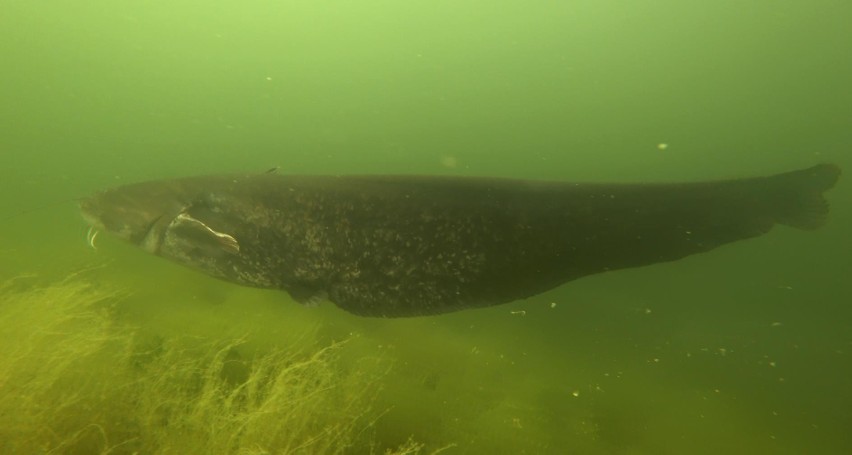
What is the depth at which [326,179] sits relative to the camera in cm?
279

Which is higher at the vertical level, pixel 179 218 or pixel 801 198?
pixel 801 198

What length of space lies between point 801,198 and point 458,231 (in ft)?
6.59

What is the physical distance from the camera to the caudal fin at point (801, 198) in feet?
7.96

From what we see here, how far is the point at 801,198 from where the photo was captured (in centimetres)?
246

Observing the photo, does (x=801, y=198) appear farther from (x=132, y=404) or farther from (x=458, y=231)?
(x=132, y=404)

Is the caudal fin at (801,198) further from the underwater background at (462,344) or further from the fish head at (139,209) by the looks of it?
the fish head at (139,209)

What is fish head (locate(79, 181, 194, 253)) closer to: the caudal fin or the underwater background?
the underwater background

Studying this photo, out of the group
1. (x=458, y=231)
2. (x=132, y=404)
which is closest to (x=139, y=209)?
(x=132, y=404)

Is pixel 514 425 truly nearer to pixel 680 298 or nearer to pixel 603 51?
pixel 680 298

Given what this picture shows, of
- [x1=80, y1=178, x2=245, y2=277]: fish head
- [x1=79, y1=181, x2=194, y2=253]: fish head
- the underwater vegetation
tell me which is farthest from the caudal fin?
[x1=79, y1=181, x2=194, y2=253]: fish head

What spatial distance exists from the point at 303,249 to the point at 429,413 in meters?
1.71

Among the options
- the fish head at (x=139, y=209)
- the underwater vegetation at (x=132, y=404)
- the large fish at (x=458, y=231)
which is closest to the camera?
the underwater vegetation at (x=132, y=404)

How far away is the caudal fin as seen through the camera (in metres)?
2.43

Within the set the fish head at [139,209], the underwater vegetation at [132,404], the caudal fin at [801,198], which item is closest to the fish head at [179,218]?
the fish head at [139,209]
